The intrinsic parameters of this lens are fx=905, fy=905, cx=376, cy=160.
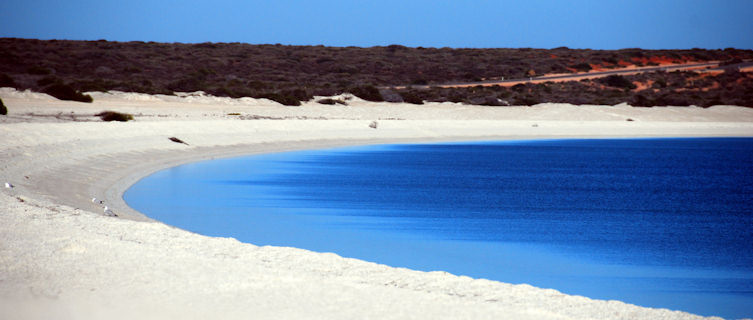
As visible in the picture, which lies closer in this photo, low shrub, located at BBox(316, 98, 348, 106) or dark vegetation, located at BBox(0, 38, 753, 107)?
Result: low shrub, located at BBox(316, 98, 348, 106)

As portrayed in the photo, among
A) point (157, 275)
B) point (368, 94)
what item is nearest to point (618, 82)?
point (368, 94)

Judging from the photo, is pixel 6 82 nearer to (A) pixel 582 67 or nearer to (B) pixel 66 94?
(B) pixel 66 94

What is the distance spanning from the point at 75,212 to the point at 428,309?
5853 millimetres

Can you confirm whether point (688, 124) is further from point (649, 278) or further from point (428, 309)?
point (428, 309)

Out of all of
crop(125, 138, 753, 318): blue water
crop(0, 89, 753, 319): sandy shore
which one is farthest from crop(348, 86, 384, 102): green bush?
crop(0, 89, 753, 319): sandy shore

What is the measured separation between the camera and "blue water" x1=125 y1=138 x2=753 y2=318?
8789mm

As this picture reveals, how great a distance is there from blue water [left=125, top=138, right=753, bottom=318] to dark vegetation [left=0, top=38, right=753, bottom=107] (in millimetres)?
19332

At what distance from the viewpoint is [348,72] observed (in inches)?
3123

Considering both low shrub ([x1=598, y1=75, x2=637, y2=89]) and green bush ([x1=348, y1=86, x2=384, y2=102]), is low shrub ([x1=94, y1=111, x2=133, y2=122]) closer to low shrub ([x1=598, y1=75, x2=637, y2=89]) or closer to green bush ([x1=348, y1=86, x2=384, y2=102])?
green bush ([x1=348, y1=86, x2=384, y2=102])

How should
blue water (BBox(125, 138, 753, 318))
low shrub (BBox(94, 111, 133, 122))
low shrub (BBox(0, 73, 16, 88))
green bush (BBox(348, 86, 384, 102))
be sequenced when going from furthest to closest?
green bush (BBox(348, 86, 384, 102)) → low shrub (BBox(0, 73, 16, 88)) → low shrub (BBox(94, 111, 133, 122)) → blue water (BBox(125, 138, 753, 318))

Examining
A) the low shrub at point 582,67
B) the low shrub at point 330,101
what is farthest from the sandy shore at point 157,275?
the low shrub at point 582,67

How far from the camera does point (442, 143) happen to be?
1235 inches

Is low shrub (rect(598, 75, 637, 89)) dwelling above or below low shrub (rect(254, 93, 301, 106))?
above

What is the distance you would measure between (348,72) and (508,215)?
219ft
